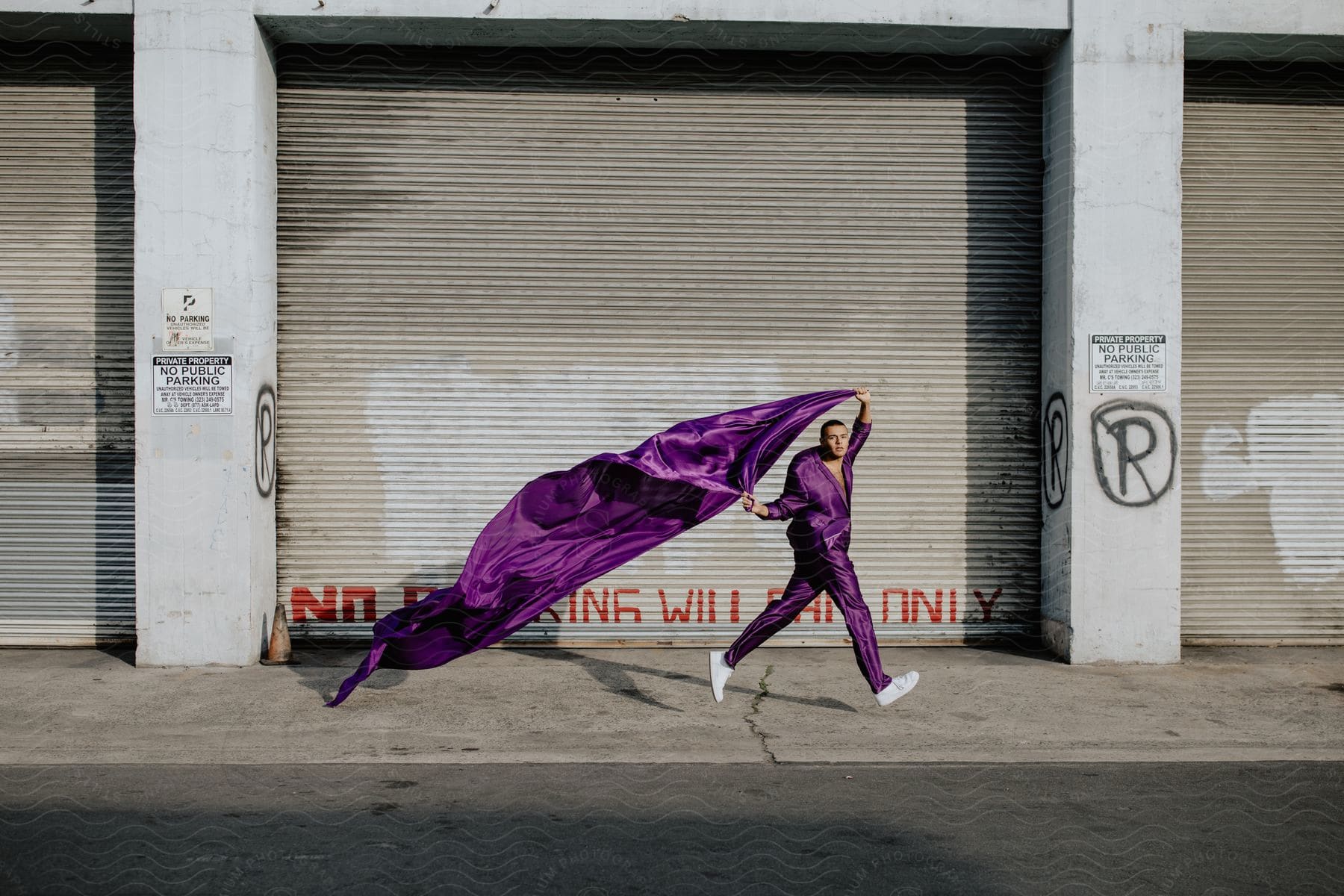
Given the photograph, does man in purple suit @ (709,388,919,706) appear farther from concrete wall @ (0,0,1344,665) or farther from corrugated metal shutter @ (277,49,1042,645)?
concrete wall @ (0,0,1344,665)

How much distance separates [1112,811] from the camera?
17.2 ft

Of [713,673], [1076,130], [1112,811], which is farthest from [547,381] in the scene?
[1112,811]

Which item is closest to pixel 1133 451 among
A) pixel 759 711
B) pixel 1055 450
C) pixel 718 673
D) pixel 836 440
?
pixel 1055 450

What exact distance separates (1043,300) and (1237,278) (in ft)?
5.12

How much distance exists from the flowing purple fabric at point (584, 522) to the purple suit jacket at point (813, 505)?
0.73 feet

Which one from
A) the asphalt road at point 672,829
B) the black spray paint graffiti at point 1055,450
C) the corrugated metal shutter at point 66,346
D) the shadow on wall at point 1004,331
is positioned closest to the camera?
the asphalt road at point 672,829

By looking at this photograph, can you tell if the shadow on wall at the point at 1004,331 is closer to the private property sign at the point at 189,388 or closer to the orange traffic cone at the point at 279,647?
the orange traffic cone at the point at 279,647

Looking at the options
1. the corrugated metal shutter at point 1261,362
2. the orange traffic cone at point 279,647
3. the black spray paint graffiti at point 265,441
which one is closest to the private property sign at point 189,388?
the black spray paint graffiti at point 265,441

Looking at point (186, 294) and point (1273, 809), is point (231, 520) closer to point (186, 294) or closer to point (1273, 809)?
point (186, 294)

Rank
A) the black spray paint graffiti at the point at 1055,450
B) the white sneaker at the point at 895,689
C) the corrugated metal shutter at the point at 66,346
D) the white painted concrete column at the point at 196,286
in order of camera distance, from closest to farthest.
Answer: the white sneaker at the point at 895,689 < the white painted concrete column at the point at 196,286 < the black spray paint graffiti at the point at 1055,450 < the corrugated metal shutter at the point at 66,346

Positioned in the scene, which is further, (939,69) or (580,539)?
(939,69)

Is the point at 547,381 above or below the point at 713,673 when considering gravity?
above

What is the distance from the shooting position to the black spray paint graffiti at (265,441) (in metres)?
8.40

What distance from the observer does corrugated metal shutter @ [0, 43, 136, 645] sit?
8.81 meters
